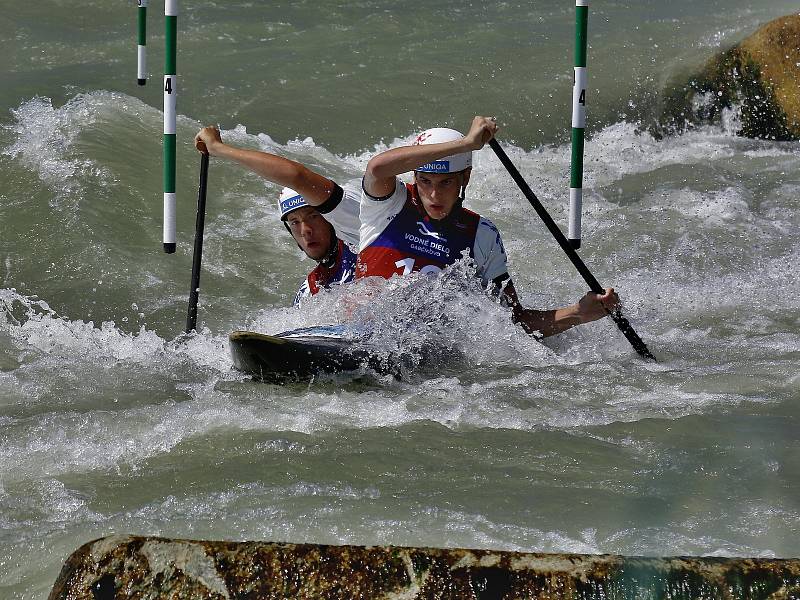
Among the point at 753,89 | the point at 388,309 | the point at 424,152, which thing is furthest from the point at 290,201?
the point at 753,89

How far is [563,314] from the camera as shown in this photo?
5152mm

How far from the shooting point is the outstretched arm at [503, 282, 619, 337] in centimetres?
508

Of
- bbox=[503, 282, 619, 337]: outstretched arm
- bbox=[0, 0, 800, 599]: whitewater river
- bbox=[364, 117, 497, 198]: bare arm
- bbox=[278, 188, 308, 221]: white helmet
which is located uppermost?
bbox=[364, 117, 497, 198]: bare arm

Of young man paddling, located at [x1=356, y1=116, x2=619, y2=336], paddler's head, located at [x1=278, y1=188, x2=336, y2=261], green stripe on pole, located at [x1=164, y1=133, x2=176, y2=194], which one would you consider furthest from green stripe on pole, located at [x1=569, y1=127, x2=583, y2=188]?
green stripe on pole, located at [x1=164, y1=133, x2=176, y2=194]

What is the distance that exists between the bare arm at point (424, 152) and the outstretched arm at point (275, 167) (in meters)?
0.39

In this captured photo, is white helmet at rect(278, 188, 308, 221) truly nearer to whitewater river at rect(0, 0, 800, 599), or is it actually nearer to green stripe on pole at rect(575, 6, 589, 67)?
whitewater river at rect(0, 0, 800, 599)

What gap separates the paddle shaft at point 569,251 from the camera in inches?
203

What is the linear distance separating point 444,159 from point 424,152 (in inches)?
10.8

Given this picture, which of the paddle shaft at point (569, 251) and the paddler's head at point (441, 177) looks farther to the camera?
the paddle shaft at point (569, 251)

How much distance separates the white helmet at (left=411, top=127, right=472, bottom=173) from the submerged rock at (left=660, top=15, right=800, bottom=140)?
22.7ft

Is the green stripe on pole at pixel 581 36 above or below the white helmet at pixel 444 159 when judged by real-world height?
above

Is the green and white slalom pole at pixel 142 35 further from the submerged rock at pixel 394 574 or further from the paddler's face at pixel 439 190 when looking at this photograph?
the submerged rock at pixel 394 574

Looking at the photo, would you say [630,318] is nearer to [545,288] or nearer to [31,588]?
[545,288]

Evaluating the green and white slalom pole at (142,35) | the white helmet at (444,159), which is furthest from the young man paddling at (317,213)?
the green and white slalom pole at (142,35)
